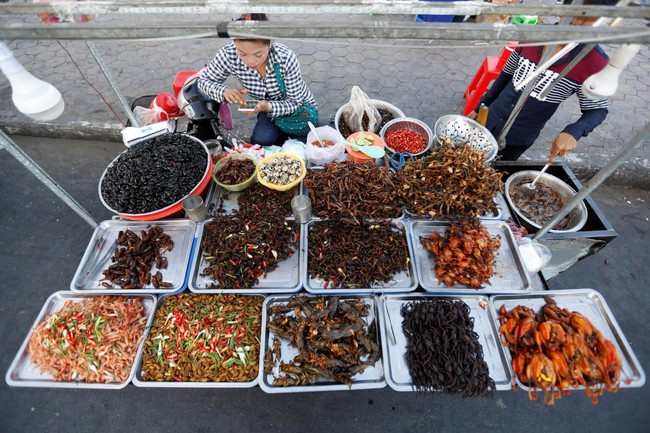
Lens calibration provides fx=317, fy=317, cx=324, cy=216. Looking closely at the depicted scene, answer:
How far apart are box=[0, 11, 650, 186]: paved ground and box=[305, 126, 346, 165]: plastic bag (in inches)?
95.1

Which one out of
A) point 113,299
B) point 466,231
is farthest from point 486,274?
point 113,299

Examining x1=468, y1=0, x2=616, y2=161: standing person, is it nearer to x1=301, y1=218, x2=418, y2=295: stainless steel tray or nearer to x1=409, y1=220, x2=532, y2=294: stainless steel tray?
x1=409, y1=220, x2=532, y2=294: stainless steel tray

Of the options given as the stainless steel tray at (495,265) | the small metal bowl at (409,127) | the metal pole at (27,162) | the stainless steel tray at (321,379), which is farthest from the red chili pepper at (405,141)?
the metal pole at (27,162)

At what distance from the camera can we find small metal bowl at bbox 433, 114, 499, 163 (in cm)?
356

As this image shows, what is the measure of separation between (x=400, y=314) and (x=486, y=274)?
856 mm

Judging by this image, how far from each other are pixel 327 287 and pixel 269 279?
560mm

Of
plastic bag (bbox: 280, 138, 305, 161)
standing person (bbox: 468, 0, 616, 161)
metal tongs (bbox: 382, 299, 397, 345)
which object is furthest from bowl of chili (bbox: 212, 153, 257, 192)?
standing person (bbox: 468, 0, 616, 161)

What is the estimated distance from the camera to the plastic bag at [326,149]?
3521 mm

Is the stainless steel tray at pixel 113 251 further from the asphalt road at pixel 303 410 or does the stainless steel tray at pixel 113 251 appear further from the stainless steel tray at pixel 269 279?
the asphalt road at pixel 303 410

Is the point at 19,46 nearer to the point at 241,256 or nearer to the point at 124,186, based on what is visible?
the point at 124,186

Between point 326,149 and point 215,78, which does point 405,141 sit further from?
point 215,78

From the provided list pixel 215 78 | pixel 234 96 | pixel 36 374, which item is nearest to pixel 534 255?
pixel 234 96

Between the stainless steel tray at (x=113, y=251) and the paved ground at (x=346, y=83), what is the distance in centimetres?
313

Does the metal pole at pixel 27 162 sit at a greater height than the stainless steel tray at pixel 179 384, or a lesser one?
greater
